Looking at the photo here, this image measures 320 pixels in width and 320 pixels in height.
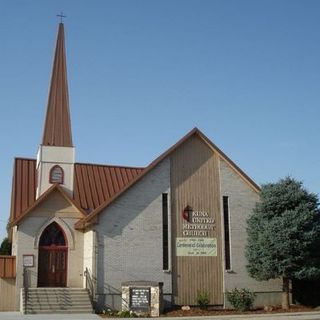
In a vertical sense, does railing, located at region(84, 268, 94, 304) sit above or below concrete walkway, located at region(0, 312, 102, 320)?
above

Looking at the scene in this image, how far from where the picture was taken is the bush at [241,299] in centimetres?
2656

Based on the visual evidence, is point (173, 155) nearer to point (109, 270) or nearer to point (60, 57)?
point (109, 270)

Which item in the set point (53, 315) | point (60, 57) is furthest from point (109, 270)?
point (60, 57)

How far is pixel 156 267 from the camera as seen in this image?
2706cm

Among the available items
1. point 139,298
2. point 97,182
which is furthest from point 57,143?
point 139,298

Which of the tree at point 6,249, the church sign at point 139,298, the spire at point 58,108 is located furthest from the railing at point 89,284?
the tree at point 6,249

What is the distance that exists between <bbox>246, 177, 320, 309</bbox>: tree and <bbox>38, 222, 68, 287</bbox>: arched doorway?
31.8 ft

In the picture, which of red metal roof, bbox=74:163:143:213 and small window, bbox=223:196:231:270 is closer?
small window, bbox=223:196:231:270

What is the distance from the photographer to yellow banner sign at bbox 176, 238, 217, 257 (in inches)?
1093

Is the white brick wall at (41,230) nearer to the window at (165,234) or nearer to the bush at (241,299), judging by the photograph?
the window at (165,234)

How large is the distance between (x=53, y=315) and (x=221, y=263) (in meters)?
9.16

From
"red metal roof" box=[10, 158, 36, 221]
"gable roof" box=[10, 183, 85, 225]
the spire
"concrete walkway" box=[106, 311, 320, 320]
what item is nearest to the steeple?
the spire

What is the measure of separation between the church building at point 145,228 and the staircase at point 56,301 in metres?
0.52

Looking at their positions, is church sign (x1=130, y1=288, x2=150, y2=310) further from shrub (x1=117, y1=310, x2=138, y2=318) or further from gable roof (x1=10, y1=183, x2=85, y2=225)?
gable roof (x1=10, y1=183, x2=85, y2=225)
